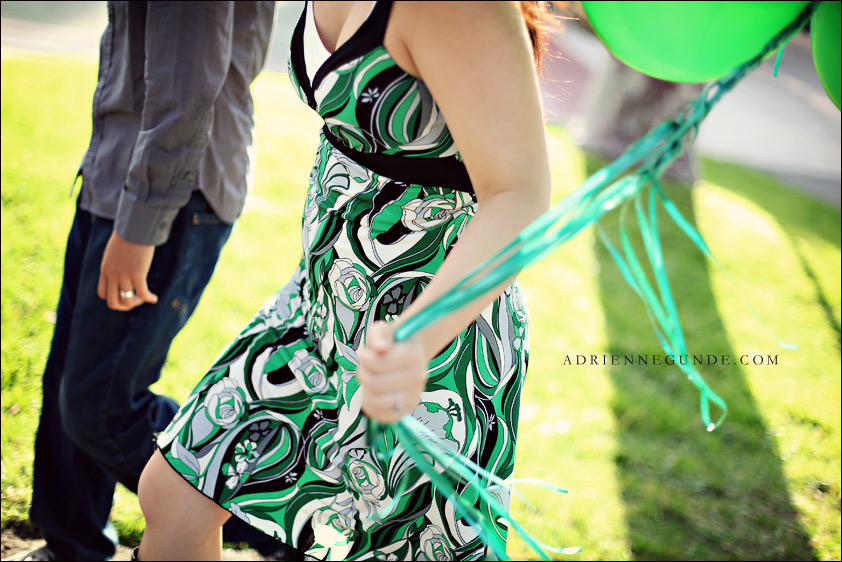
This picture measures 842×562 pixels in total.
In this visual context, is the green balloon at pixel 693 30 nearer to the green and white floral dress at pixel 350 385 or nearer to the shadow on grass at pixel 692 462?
the green and white floral dress at pixel 350 385

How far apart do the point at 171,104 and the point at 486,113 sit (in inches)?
35.0

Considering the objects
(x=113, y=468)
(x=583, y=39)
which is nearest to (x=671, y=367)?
(x=113, y=468)

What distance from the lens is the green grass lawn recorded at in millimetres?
2705

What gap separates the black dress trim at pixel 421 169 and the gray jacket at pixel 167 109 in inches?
21.3

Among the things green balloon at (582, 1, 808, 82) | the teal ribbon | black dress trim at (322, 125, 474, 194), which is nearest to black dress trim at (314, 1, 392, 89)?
black dress trim at (322, 125, 474, 194)

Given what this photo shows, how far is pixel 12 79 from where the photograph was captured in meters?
5.77

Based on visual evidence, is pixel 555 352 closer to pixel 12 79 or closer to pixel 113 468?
pixel 113 468

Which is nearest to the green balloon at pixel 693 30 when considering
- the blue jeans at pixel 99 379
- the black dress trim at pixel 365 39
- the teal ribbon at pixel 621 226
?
the teal ribbon at pixel 621 226

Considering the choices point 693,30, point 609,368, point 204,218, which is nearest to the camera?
point 693,30

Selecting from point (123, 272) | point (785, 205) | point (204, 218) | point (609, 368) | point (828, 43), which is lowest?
point (123, 272)

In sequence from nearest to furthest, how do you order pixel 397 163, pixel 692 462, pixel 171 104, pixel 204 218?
pixel 397 163
pixel 171 104
pixel 204 218
pixel 692 462

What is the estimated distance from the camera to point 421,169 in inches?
48.6

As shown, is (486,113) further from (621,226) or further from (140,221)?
(140,221)

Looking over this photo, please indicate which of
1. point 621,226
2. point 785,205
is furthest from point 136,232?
point 785,205
